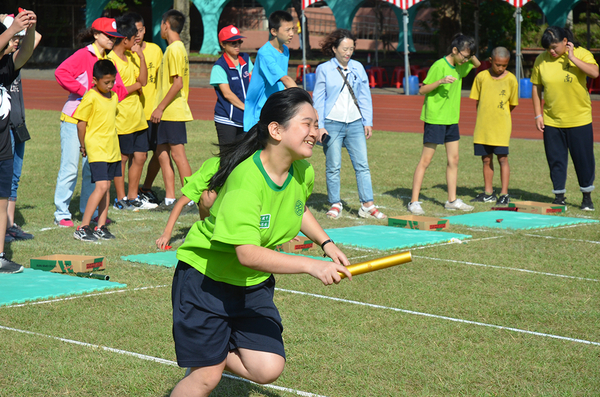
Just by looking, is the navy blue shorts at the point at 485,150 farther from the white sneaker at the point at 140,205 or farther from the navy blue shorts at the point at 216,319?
the navy blue shorts at the point at 216,319

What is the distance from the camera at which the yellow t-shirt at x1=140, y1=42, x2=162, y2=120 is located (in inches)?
378

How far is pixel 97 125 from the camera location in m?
7.61

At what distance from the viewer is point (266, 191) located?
10.4 feet

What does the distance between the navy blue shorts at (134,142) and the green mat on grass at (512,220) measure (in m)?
3.97

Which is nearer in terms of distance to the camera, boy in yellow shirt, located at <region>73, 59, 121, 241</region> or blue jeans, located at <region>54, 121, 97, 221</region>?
boy in yellow shirt, located at <region>73, 59, 121, 241</region>

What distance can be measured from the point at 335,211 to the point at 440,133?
1.71 metres

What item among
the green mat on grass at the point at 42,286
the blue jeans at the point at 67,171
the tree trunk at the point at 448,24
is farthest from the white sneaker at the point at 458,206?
the tree trunk at the point at 448,24

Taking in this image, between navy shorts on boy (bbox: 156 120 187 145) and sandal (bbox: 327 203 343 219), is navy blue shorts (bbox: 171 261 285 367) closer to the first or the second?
sandal (bbox: 327 203 343 219)

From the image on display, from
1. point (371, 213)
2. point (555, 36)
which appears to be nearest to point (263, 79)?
point (371, 213)

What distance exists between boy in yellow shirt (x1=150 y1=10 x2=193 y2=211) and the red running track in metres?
11.7

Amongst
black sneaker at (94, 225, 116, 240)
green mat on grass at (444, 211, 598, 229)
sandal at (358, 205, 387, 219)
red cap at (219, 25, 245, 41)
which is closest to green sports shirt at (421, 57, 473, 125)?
green mat on grass at (444, 211, 598, 229)

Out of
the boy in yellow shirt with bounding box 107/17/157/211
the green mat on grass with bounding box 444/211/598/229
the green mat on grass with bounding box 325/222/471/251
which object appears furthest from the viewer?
the boy in yellow shirt with bounding box 107/17/157/211

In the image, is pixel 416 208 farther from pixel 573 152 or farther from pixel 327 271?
pixel 327 271

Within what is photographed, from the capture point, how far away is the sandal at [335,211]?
9141mm
